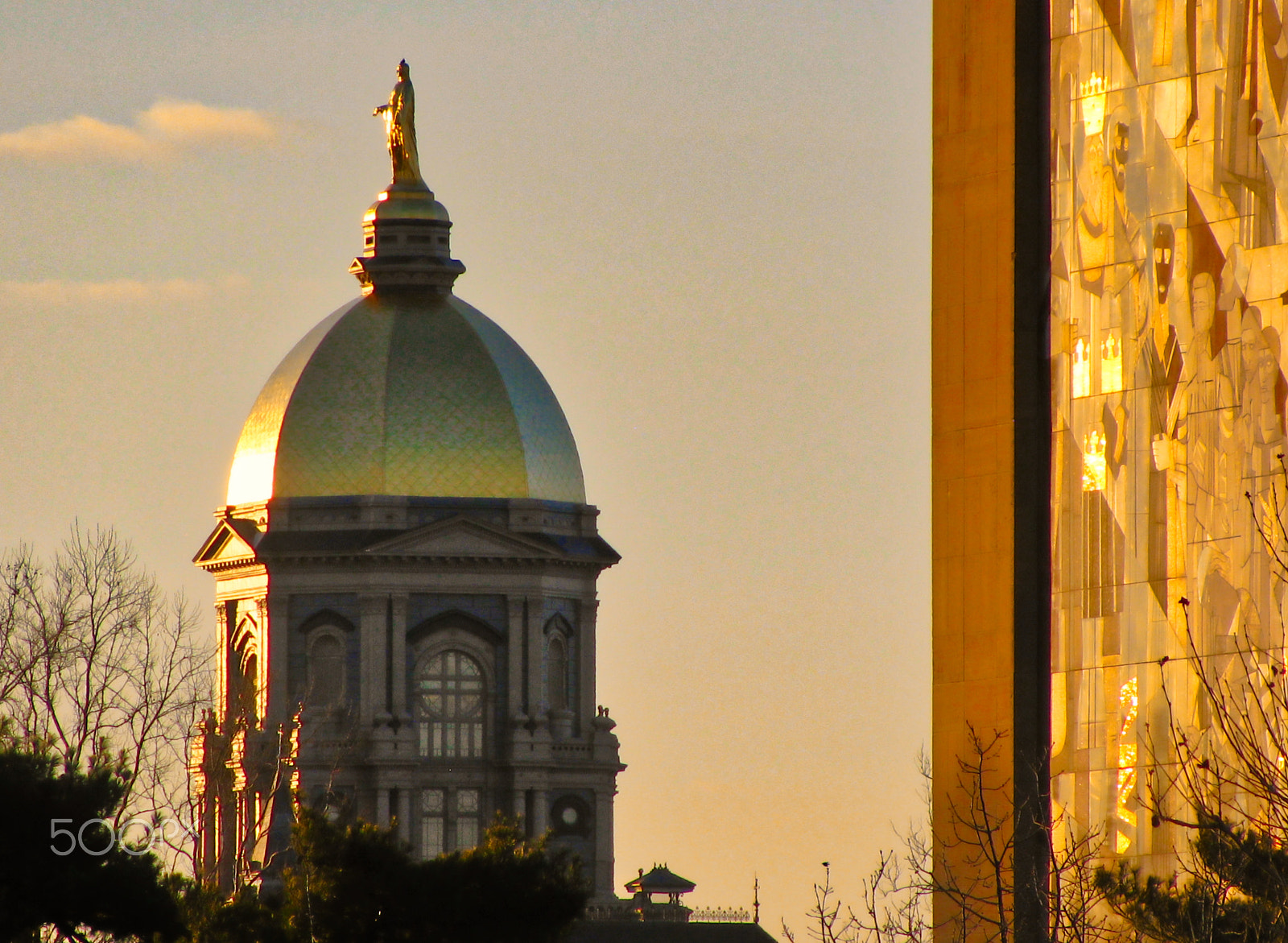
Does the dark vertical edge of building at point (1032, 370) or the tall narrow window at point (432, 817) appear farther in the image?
the tall narrow window at point (432, 817)

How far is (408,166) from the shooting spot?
424 ft

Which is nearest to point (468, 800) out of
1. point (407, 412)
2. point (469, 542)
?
point (469, 542)

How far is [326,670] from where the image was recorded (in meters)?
123

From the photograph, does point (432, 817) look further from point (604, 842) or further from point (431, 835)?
point (604, 842)

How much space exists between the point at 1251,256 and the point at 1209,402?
225 cm

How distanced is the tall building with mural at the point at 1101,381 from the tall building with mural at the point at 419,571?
57976mm

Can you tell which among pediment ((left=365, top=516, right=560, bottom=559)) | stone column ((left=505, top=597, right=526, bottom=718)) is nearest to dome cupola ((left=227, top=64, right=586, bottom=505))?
pediment ((left=365, top=516, right=560, bottom=559))

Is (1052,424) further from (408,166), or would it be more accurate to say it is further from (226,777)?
(408,166)

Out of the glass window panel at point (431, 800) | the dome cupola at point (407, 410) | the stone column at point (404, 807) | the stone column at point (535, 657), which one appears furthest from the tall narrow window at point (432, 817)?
the dome cupola at point (407, 410)

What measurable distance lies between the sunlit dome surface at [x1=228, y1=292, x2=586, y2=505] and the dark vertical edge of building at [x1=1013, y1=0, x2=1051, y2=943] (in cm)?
5908

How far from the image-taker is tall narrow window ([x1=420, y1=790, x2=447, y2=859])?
122 meters

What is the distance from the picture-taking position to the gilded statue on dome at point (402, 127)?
424 feet

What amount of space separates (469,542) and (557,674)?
224 inches

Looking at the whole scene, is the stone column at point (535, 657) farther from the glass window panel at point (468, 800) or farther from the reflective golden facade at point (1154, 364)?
the reflective golden facade at point (1154, 364)
